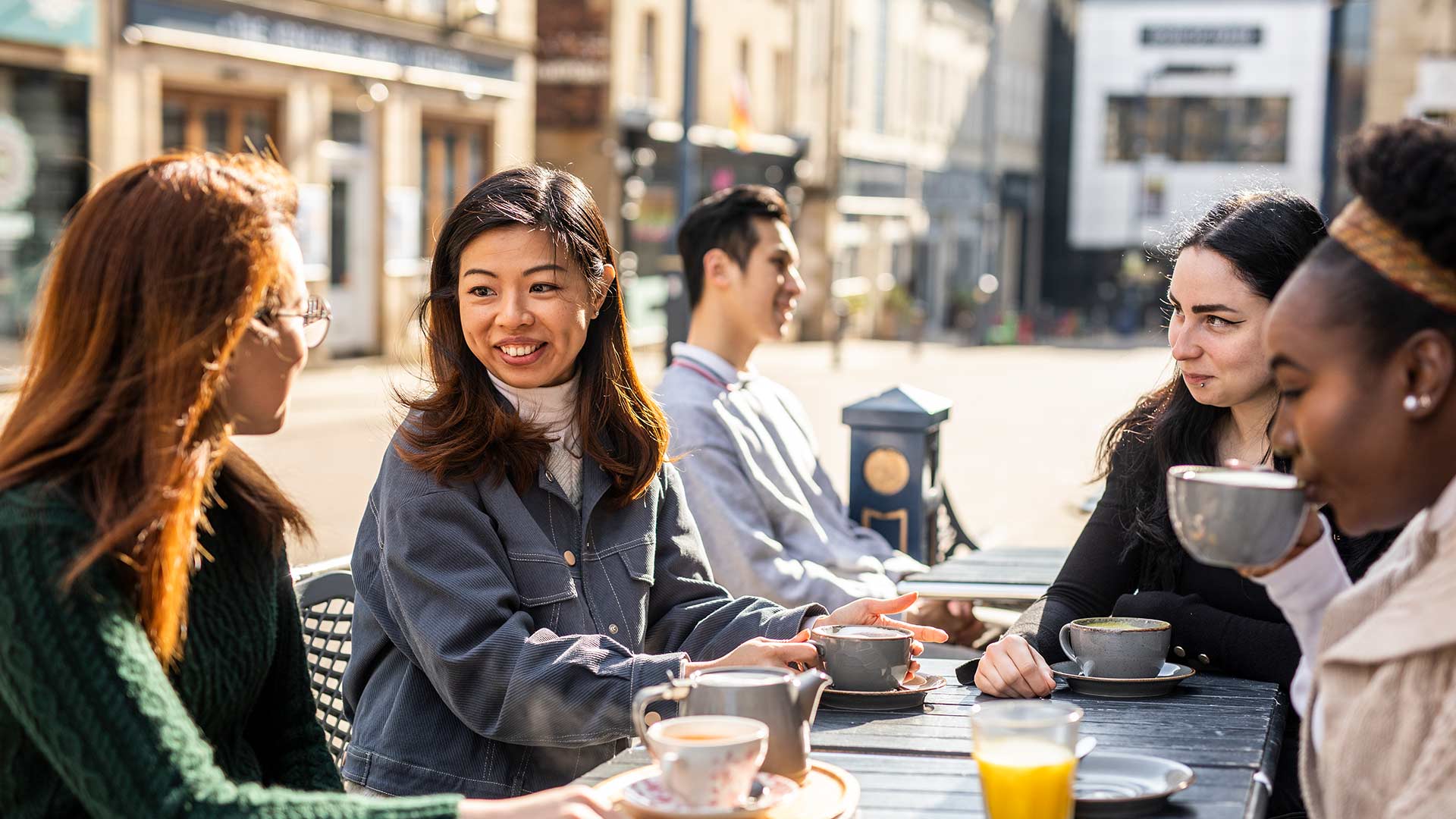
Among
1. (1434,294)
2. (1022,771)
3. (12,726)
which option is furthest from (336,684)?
(1434,294)

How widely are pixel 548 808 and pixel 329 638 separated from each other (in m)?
1.87

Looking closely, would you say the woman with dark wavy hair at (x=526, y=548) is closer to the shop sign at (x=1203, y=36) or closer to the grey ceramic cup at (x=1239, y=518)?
the grey ceramic cup at (x=1239, y=518)

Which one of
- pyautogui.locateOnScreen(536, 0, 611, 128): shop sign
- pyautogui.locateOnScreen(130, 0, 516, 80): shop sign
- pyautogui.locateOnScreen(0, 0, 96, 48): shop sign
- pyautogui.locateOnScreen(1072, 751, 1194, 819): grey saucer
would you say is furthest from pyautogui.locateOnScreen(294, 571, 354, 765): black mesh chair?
pyautogui.locateOnScreen(536, 0, 611, 128): shop sign

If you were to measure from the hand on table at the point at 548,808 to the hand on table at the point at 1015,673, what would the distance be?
41.6 inches

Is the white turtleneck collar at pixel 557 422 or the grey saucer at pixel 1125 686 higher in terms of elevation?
the white turtleneck collar at pixel 557 422

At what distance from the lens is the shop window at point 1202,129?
52.0 meters

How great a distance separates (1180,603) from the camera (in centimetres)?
326

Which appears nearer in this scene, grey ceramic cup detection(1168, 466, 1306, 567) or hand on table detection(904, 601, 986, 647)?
grey ceramic cup detection(1168, 466, 1306, 567)

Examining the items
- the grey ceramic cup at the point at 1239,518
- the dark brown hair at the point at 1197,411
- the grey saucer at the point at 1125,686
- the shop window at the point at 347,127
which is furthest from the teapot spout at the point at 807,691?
the shop window at the point at 347,127

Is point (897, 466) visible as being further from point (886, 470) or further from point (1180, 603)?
point (1180, 603)

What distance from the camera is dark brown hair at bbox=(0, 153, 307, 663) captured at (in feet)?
6.70

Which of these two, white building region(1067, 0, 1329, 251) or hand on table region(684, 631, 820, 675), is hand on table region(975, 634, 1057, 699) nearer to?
hand on table region(684, 631, 820, 675)

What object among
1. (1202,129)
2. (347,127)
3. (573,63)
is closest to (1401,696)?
(347,127)

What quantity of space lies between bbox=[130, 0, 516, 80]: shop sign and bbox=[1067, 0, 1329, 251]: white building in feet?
106
